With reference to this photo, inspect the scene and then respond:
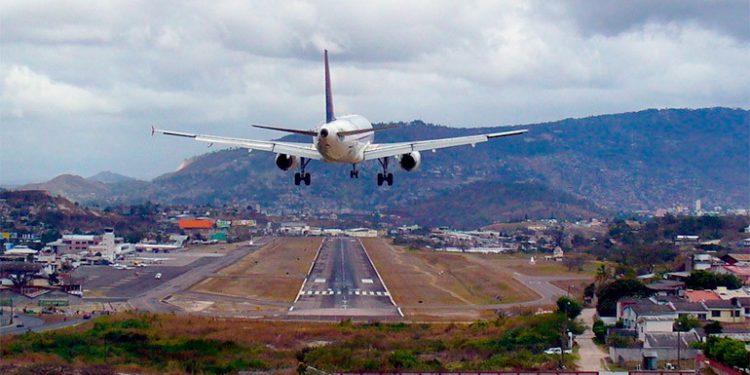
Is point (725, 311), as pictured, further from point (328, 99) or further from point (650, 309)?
point (328, 99)

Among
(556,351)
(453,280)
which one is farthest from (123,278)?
(556,351)

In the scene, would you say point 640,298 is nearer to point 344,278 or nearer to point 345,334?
point 345,334

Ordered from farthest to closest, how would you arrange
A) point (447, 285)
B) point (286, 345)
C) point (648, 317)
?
point (447, 285) < point (648, 317) < point (286, 345)

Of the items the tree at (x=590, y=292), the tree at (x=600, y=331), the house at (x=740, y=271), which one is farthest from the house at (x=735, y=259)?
the tree at (x=600, y=331)

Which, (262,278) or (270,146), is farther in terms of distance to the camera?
(262,278)

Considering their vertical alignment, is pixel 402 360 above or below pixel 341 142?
below

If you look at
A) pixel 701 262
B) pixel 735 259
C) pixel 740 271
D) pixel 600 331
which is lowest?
pixel 600 331

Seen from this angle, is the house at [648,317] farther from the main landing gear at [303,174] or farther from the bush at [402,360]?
the main landing gear at [303,174]
